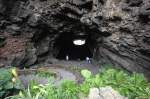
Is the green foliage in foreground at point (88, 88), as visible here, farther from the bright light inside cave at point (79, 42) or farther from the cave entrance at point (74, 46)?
the bright light inside cave at point (79, 42)

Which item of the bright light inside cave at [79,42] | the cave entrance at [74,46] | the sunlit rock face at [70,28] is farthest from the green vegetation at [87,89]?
the bright light inside cave at [79,42]

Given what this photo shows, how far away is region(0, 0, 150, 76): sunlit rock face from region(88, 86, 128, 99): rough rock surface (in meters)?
4.23

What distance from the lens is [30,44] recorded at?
62.6 feet

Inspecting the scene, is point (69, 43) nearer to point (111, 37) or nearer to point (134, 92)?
point (111, 37)

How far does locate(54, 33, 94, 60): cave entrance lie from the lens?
22.2m

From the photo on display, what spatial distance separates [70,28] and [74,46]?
505 centimetres

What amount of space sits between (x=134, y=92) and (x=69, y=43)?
15726mm

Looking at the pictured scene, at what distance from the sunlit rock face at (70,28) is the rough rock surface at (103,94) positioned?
166 inches

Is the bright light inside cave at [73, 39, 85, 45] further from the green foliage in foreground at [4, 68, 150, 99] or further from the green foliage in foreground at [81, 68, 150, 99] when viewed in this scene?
the green foliage in foreground at [4, 68, 150, 99]

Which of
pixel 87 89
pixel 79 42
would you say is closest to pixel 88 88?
pixel 87 89

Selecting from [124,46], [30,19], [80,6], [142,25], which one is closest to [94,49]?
[80,6]

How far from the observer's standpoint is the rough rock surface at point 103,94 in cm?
Result: 835

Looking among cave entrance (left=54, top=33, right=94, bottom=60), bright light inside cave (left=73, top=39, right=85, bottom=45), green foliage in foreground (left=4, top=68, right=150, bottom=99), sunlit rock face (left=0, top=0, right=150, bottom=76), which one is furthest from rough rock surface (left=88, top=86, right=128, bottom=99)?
bright light inside cave (left=73, top=39, right=85, bottom=45)

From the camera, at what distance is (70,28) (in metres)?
20.5
